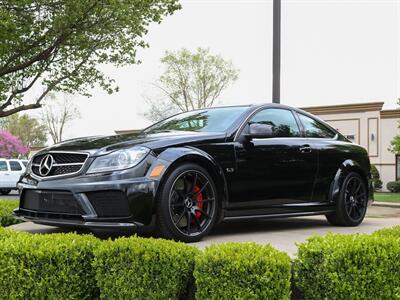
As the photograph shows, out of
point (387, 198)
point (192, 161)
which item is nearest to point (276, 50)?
point (192, 161)

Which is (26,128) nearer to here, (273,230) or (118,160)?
(273,230)

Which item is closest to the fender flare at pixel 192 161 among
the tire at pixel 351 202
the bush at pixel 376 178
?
the tire at pixel 351 202

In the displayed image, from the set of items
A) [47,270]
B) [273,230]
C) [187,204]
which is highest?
[187,204]

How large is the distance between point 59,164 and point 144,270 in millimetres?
1723

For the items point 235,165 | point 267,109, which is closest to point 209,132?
point 235,165

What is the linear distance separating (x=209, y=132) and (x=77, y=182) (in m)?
1.48

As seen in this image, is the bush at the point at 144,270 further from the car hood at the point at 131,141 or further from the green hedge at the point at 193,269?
the car hood at the point at 131,141

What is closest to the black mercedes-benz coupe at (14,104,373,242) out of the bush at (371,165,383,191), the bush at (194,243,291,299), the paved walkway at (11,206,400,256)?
the paved walkway at (11,206,400,256)

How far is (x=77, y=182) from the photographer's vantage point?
4668 mm

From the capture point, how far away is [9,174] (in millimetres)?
27125

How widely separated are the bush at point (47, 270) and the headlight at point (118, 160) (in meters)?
0.82

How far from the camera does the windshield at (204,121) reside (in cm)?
565

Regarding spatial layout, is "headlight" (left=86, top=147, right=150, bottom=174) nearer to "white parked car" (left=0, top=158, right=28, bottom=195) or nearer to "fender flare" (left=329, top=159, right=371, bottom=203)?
"fender flare" (left=329, top=159, right=371, bottom=203)

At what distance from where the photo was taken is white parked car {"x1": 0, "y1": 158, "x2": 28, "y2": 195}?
2691 centimetres
